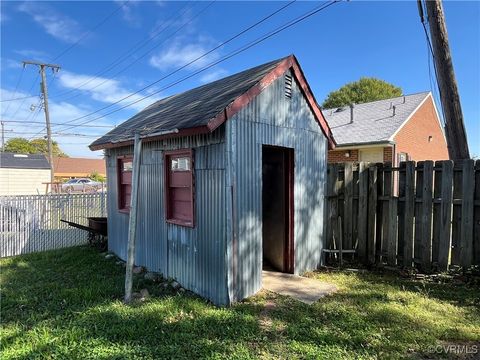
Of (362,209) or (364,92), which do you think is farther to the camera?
(364,92)

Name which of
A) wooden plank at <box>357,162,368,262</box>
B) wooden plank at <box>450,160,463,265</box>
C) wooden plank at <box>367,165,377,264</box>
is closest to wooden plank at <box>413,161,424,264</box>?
wooden plank at <box>450,160,463,265</box>

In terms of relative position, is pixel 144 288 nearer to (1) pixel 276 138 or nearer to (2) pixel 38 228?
(1) pixel 276 138

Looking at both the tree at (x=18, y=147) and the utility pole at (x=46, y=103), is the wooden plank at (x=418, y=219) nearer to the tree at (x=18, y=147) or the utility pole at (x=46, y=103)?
the utility pole at (x=46, y=103)

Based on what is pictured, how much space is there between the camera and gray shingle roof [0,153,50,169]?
22953 millimetres

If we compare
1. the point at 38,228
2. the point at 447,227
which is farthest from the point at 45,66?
the point at 447,227

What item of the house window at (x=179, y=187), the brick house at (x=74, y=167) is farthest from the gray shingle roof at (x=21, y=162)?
the brick house at (x=74, y=167)

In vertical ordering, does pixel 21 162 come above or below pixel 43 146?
below

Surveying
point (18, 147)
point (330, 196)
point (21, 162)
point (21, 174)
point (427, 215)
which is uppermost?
point (18, 147)

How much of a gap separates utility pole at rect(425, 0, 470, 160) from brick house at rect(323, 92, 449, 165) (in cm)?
721

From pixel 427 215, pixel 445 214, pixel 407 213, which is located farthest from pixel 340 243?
pixel 445 214

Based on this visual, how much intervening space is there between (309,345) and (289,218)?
284 centimetres

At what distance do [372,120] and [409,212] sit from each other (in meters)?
11.3

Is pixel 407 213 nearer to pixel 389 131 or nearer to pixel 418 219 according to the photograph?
pixel 418 219

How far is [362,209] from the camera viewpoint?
6.68m
